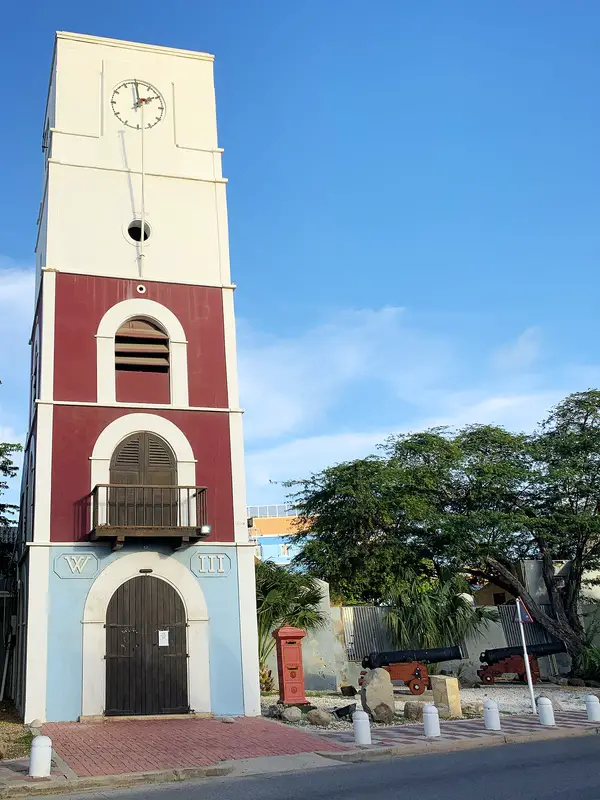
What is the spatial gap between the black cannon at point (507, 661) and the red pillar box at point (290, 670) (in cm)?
721

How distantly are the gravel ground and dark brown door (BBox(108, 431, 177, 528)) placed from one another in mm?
5032

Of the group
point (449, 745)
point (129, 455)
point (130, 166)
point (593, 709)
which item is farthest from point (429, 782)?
point (130, 166)

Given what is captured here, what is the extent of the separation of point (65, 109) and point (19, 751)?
15617 mm

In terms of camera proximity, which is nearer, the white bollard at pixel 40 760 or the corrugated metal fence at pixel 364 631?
the white bollard at pixel 40 760

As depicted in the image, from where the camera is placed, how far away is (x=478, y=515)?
26016 millimetres

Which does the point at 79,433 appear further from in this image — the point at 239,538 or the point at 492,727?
the point at 492,727

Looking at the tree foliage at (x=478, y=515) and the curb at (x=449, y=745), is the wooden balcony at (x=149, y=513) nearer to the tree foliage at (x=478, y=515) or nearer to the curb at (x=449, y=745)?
the curb at (x=449, y=745)

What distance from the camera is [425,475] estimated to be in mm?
27984

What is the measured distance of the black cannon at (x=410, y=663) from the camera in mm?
19656

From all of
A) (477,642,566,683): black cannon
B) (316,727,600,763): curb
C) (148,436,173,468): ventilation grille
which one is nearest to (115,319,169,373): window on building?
(148,436,173,468): ventilation grille

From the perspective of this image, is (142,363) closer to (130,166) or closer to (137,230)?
(137,230)

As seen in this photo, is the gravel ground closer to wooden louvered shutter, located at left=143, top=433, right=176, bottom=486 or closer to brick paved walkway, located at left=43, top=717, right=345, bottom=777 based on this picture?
brick paved walkway, located at left=43, top=717, right=345, bottom=777

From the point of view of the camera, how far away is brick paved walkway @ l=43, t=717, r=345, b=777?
11.9m

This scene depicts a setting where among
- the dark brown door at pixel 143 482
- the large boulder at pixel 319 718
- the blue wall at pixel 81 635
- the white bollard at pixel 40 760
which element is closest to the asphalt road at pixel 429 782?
the white bollard at pixel 40 760
